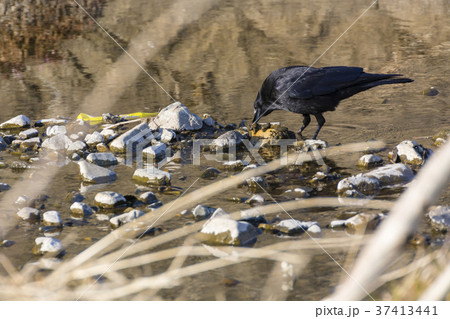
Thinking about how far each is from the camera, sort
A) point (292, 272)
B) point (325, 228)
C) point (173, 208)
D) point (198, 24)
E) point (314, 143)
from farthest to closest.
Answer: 1. point (198, 24)
2. point (314, 143)
3. point (173, 208)
4. point (325, 228)
5. point (292, 272)

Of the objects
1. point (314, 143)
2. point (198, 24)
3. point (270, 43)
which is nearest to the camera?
point (314, 143)

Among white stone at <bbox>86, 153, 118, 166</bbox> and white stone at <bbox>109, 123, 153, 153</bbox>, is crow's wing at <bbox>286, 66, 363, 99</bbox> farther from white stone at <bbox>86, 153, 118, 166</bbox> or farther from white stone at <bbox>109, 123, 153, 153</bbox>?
white stone at <bbox>86, 153, 118, 166</bbox>

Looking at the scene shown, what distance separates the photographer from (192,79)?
288 inches

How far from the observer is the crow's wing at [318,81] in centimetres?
513

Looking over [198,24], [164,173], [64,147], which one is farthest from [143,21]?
[164,173]

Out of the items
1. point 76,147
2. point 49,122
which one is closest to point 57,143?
point 76,147

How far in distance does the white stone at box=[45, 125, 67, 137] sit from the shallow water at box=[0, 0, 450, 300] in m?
0.56

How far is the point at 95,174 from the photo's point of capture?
4.31m

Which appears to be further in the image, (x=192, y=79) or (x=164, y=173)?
(x=192, y=79)

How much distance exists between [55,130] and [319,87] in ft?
7.97

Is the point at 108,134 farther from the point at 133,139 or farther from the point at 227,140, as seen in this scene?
the point at 227,140

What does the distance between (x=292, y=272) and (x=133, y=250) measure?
83 cm

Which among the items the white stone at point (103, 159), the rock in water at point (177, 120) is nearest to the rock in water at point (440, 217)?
the white stone at point (103, 159)

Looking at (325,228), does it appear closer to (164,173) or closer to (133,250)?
(133,250)
